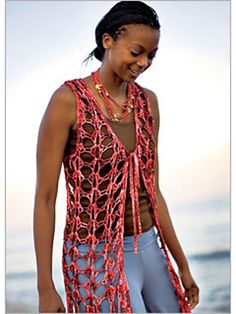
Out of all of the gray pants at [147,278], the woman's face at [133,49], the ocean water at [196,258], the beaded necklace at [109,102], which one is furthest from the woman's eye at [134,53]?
the ocean water at [196,258]

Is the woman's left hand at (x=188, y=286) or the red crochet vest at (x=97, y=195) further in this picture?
the woman's left hand at (x=188, y=286)

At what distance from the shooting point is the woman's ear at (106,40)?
3.81 ft

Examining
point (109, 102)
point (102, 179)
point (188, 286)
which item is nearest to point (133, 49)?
point (109, 102)

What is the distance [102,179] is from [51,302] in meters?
0.28

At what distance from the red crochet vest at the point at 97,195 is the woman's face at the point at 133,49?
93 mm

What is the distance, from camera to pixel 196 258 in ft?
4.96

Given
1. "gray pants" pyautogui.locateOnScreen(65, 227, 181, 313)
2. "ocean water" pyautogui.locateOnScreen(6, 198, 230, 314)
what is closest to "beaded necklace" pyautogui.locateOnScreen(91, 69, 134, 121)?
"gray pants" pyautogui.locateOnScreen(65, 227, 181, 313)

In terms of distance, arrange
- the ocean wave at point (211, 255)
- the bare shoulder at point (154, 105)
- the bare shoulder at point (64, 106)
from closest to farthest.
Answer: the bare shoulder at point (64, 106) → the bare shoulder at point (154, 105) → the ocean wave at point (211, 255)

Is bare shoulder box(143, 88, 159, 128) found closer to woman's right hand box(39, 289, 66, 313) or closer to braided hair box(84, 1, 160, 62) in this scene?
braided hair box(84, 1, 160, 62)

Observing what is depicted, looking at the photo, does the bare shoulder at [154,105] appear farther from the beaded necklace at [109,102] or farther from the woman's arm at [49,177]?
the woman's arm at [49,177]

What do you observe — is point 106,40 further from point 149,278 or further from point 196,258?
point 196,258

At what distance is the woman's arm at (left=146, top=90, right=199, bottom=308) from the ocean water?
0.12 m
